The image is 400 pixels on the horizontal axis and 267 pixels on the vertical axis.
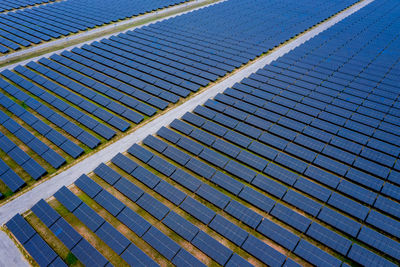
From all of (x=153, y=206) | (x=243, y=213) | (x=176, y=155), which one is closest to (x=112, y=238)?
(x=153, y=206)

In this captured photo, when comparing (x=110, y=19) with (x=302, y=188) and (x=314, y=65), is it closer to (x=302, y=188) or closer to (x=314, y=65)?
(x=314, y=65)

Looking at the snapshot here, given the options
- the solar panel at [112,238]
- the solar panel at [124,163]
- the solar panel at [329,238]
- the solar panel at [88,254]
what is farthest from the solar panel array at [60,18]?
the solar panel at [329,238]

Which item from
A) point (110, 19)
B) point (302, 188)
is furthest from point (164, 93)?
point (110, 19)

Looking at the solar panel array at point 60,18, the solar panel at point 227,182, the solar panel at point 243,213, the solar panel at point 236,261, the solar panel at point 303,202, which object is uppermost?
the solar panel array at point 60,18

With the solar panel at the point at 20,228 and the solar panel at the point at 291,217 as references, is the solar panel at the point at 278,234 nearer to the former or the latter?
the solar panel at the point at 291,217

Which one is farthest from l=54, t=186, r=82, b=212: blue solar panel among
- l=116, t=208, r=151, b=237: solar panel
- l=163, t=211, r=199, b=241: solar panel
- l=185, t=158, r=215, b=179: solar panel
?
l=185, t=158, r=215, b=179: solar panel

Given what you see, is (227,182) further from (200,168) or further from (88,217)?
(88,217)

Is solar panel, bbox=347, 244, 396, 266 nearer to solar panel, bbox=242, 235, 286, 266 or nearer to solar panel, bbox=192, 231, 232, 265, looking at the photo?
solar panel, bbox=242, 235, 286, 266
